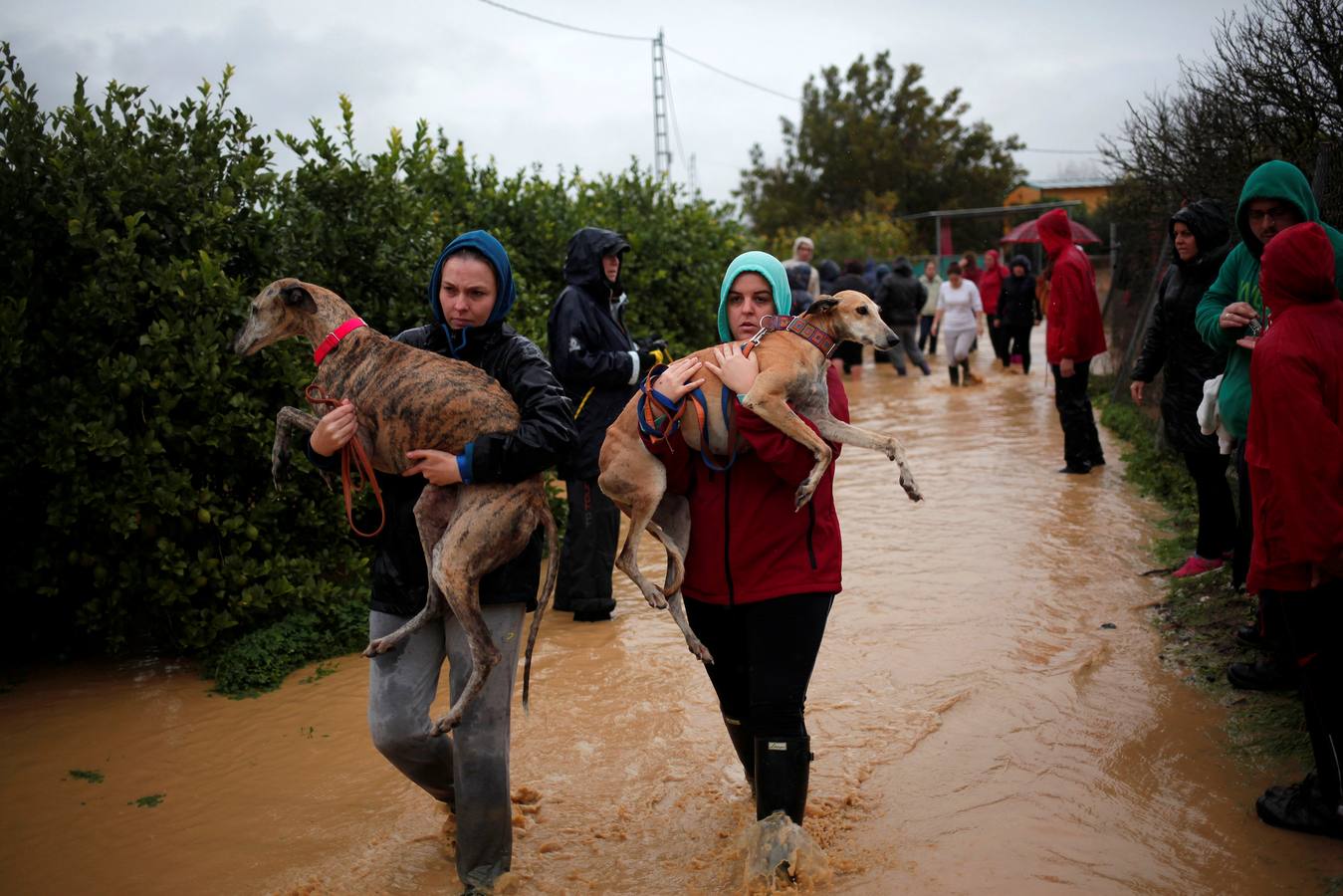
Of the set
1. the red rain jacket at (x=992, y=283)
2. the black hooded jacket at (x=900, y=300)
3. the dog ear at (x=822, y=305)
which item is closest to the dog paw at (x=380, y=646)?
the dog ear at (x=822, y=305)

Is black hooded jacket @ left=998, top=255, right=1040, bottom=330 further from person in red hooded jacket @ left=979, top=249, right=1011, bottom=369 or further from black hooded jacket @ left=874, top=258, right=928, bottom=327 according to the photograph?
person in red hooded jacket @ left=979, top=249, right=1011, bottom=369

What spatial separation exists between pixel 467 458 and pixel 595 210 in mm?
9608

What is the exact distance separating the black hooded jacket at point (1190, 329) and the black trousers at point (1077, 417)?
2.57 meters

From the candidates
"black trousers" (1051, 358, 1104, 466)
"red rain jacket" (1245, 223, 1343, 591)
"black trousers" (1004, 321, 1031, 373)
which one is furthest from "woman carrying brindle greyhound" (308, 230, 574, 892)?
"black trousers" (1004, 321, 1031, 373)

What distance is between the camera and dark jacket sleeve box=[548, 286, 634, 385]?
6.39m

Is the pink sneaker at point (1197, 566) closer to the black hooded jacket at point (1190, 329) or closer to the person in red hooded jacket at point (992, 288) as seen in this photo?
the black hooded jacket at point (1190, 329)

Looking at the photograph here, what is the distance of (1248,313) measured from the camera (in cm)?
505

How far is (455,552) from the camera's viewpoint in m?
3.35

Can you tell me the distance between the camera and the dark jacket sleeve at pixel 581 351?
639 centimetres

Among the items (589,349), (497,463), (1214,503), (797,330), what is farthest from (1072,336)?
(497,463)

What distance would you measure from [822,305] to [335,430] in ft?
6.24

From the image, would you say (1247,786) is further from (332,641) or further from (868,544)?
(332,641)

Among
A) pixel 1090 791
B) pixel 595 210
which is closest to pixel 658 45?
pixel 595 210

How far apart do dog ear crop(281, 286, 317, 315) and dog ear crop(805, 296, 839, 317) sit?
73.7 inches
